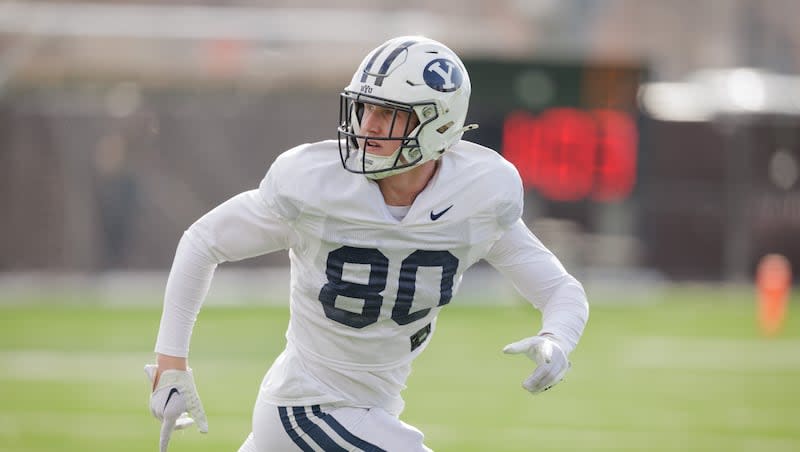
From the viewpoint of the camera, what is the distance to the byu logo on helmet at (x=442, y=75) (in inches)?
150

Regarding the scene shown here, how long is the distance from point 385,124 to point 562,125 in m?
9.24

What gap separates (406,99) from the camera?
3.75 metres

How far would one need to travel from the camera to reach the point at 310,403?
12.2 feet

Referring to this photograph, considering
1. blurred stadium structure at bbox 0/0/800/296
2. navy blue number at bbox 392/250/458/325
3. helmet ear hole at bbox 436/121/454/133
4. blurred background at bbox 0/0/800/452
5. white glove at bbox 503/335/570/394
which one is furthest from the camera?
blurred stadium structure at bbox 0/0/800/296

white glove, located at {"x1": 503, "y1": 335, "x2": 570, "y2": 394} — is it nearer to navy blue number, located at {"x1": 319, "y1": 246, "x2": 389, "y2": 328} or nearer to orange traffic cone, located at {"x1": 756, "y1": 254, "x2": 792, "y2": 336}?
navy blue number, located at {"x1": 319, "y1": 246, "x2": 389, "y2": 328}

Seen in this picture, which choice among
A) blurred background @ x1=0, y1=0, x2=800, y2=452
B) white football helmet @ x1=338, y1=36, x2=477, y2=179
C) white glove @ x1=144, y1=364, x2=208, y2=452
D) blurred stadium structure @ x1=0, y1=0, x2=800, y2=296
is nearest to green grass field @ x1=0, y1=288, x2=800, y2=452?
blurred background @ x1=0, y1=0, x2=800, y2=452

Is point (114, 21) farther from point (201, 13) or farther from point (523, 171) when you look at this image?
point (523, 171)

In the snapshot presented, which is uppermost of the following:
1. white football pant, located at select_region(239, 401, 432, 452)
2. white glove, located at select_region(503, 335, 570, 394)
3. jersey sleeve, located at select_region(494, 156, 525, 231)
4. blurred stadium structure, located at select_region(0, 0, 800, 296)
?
jersey sleeve, located at select_region(494, 156, 525, 231)

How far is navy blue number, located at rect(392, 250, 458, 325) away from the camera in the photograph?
3721mm

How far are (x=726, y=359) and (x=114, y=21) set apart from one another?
31.4 feet

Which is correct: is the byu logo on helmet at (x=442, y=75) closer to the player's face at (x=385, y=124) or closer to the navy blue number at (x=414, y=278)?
the player's face at (x=385, y=124)

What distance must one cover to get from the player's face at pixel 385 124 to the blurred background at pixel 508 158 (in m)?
3.96

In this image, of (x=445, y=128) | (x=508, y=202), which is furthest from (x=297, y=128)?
(x=508, y=202)

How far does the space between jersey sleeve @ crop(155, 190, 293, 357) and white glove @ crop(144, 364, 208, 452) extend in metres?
0.07
